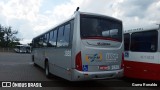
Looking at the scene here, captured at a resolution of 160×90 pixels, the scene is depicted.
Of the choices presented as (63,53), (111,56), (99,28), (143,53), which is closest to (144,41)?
(143,53)

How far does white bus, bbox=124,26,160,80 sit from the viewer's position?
10211 mm

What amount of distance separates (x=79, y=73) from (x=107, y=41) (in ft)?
5.67

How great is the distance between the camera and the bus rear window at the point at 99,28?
366 inches

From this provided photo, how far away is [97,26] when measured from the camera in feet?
31.4

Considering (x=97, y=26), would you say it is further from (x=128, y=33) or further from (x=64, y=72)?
(x=128, y=33)

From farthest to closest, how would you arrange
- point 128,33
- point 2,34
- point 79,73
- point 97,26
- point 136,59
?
point 2,34, point 128,33, point 136,59, point 97,26, point 79,73

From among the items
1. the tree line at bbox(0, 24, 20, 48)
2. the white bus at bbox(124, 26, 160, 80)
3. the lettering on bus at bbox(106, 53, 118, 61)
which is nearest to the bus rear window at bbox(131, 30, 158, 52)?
the white bus at bbox(124, 26, 160, 80)

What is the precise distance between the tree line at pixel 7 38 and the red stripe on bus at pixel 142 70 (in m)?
90.6

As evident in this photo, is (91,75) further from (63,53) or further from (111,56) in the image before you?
(63,53)

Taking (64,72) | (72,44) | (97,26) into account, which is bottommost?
(64,72)

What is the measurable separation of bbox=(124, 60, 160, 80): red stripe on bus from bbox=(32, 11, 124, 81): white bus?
1385 millimetres

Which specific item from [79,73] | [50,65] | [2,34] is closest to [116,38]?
[79,73]

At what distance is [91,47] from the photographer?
926cm

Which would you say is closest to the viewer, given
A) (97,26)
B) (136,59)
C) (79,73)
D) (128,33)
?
(79,73)
